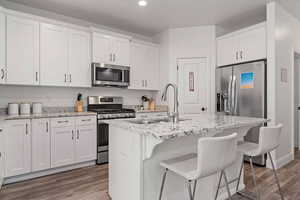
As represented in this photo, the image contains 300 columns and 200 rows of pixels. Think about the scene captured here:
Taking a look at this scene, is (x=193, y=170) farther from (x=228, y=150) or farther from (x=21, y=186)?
(x=21, y=186)

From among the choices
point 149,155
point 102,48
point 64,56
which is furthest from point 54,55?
point 149,155

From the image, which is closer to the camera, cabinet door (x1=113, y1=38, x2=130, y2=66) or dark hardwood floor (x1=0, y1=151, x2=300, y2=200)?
dark hardwood floor (x1=0, y1=151, x2=300, y2=200)

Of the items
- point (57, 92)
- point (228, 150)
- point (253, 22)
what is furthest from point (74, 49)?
point (253, 22)

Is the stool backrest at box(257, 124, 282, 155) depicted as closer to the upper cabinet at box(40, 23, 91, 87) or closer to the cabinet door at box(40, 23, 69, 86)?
the upper cabinet at box(40, 23, 91, 87)

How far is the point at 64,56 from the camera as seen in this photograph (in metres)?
3.17

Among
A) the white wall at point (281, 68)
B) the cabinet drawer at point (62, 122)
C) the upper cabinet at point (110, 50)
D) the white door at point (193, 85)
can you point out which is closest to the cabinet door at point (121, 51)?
the upper cabinet at point (110, 50)

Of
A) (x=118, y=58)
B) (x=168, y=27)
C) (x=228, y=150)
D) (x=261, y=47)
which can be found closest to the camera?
(x=228, y=150)

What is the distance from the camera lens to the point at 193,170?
1385 mm

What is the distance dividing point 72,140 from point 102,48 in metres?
1.80

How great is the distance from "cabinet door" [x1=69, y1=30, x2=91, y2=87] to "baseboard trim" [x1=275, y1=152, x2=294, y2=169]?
3593 mm

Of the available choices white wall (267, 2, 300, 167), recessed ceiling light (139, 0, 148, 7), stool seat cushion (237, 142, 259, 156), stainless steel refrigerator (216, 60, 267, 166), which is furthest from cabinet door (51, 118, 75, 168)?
white wall (267, 2, 300, 167)

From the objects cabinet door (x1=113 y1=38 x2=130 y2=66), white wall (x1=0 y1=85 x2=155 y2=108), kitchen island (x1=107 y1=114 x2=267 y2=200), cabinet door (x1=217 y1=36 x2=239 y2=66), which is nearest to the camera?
kitchen island (x1=107 y1=114 x2=267 y2=200)

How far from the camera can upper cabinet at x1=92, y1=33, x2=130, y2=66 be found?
3477 millimetres

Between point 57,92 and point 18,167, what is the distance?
1396mm
